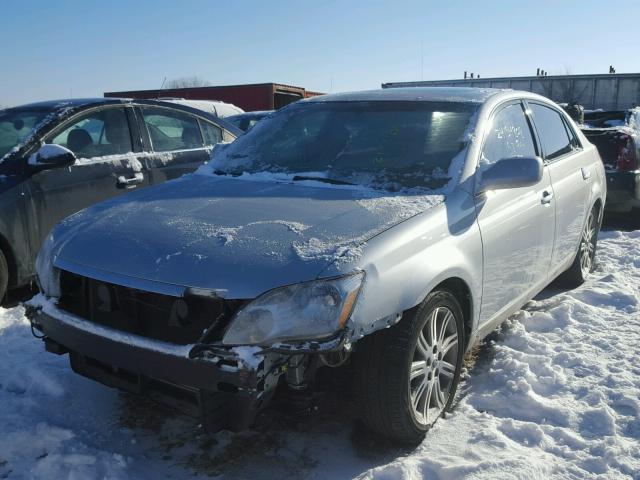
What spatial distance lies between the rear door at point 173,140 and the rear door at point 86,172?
0.57 ft

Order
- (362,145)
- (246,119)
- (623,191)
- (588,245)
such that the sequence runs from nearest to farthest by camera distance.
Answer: (362,145), (588,245), (623,191), (246,119)

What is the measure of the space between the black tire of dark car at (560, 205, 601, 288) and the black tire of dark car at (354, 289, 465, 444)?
2.76m

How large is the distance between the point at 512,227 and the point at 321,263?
1.52 metres

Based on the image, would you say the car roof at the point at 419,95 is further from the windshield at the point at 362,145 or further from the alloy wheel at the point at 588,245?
the alloy wheel at the point at 588,245

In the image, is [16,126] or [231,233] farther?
[16,126]

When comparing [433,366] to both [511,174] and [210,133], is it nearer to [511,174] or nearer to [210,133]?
[511,174]

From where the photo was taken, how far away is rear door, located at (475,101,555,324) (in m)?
3.11

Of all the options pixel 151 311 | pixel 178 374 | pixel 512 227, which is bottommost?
pixel 178 374

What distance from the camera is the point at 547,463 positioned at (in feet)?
8.31

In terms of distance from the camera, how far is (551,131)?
4.35 m

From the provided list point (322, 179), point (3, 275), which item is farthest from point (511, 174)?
point (3, 275)

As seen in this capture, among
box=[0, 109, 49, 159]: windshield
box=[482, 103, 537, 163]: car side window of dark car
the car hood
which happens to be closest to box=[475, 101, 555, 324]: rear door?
box=[482, 103, 537, 163]: car side window of dark car

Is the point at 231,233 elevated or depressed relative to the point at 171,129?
depressed

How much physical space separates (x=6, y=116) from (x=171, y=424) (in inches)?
138
